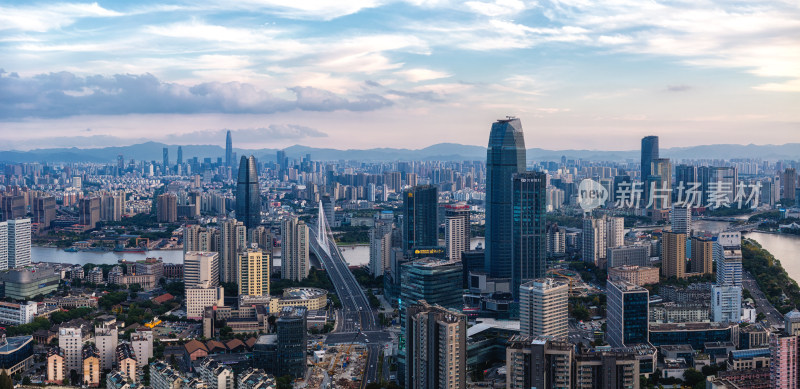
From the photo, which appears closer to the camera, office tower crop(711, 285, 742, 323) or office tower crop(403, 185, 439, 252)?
office tower crop(711, 285, 742, 323)

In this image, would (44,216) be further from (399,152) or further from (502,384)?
Answer: (399,152)

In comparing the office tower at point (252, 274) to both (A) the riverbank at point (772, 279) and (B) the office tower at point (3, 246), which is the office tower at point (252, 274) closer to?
(B) the office tower at point (3, 246)

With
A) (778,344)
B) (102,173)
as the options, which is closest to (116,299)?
(778,344)

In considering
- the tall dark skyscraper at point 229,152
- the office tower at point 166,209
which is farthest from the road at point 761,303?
the tall dark skyscraper at point 229,152

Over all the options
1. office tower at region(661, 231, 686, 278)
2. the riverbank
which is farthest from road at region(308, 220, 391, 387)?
the riverbank

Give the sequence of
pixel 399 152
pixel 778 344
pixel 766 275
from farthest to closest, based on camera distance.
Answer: pixel 399 152 < pixel 766 275 < pixel 778 344

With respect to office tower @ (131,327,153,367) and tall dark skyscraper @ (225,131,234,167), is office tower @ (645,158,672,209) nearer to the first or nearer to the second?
office tower @ (131,327,153,367)

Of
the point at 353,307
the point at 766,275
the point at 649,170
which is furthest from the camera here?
the point at 649,170
